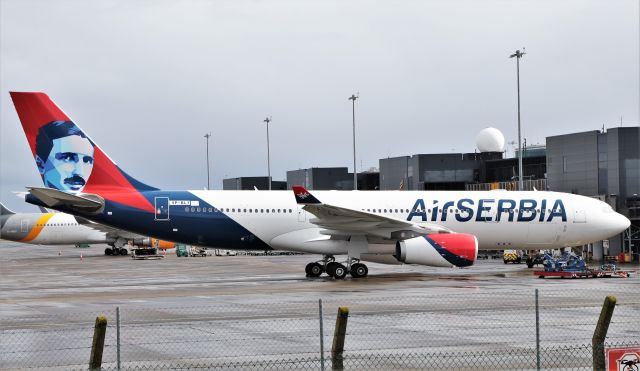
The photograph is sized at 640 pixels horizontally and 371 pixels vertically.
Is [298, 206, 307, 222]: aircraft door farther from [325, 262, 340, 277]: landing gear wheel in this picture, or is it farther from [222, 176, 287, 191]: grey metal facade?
[222, 176, 287, 191]: grey metal facade

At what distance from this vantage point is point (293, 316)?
19641 mm

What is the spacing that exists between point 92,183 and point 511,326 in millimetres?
21774

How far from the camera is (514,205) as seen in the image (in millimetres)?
36312

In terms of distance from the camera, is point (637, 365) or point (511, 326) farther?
point (511, 326)

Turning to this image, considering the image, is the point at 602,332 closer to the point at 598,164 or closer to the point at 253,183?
the point at 598,164

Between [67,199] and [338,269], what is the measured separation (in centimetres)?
1058

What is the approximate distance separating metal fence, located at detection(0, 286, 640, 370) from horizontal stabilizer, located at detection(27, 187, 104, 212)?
11.2 m

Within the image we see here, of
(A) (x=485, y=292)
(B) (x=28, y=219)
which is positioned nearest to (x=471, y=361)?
(A) (x=485, y=292)

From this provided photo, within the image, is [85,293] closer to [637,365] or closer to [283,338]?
[283,338]

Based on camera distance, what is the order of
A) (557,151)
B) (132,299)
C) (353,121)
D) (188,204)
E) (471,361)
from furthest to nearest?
(353,121)
(557,151)
(188,204)
(132,299)
(471,361)

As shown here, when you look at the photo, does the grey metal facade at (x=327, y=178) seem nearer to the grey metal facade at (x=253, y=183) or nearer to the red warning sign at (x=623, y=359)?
the grey metal facade at (x=253, y=183)

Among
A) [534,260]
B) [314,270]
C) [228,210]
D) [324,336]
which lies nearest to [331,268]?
[314,270]

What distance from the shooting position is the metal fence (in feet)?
44.4

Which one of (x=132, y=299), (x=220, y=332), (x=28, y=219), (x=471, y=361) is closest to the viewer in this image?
(x=471, y=361)
